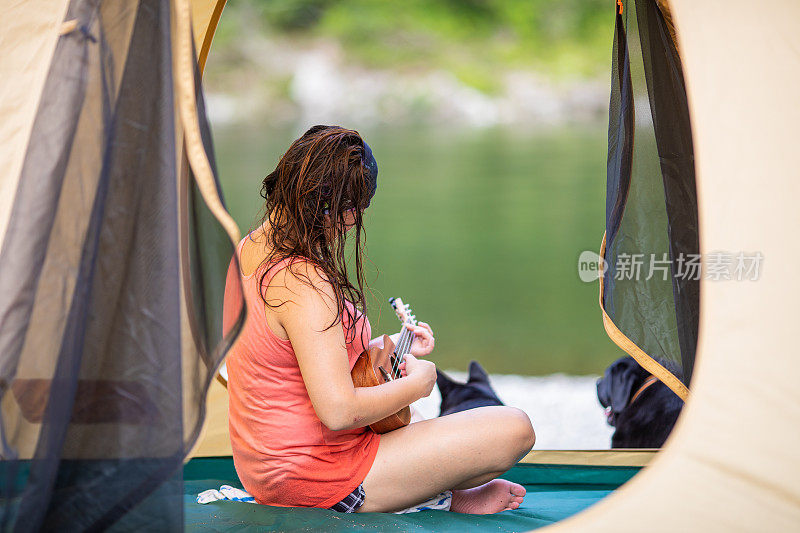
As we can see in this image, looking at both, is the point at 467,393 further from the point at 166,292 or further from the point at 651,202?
the point at 166,292

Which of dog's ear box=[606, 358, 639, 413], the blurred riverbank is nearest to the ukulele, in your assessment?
dog's ear box=[606, 358, 639, 413]

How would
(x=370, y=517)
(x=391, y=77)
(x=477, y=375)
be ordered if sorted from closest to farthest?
1. (x=370, y=517)
2. (x=477, y=375)
3. (x=391, y=77)

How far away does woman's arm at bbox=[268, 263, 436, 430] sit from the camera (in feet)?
3.92

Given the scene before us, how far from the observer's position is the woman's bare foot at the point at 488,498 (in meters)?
1.47

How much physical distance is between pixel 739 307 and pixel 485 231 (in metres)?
6.82

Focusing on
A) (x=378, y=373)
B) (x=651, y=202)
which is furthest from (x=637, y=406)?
(x=378, y=373)

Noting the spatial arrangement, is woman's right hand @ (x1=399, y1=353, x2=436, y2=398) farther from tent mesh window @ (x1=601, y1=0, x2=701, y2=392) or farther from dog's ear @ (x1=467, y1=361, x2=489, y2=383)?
dog's ear @ (x1=467, y1=361, x2=489, y2=383)

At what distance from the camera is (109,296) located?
3.44 ft

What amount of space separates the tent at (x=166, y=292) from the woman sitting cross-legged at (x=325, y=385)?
14 centimetres

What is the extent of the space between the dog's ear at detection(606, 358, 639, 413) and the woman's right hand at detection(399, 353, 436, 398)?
31.1 inches

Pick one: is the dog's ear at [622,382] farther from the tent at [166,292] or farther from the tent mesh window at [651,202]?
the tent at [166,292]

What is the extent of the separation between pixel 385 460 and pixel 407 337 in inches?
9.6

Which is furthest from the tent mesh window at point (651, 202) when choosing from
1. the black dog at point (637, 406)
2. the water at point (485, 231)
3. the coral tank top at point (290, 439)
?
the water at point (485, 231)

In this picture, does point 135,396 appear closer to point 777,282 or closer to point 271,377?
point 271,377
